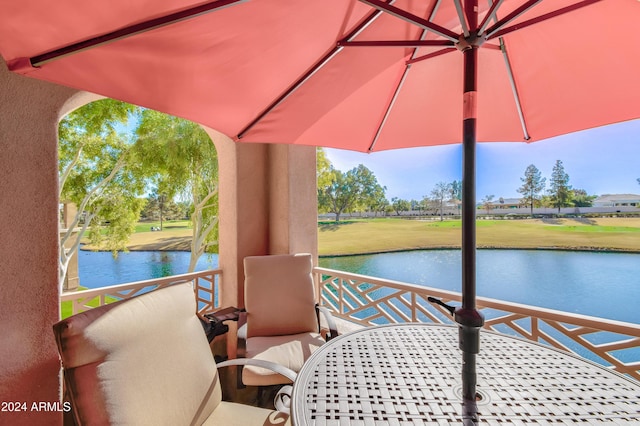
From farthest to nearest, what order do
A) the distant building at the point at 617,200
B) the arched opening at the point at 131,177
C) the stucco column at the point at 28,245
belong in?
the arched opening at the point at 131,177 → the distant building at the point at 617,200 → the stucco column at the point at 28,245

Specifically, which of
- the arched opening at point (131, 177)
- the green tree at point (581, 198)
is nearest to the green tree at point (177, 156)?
the arched opening at point (131, 177)

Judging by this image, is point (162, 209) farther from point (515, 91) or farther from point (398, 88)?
point (515, 91)

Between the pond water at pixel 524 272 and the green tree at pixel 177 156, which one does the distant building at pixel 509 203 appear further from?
the green tree at pixel 177 156

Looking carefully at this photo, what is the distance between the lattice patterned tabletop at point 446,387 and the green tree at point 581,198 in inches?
303

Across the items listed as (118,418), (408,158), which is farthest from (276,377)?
(408,158)

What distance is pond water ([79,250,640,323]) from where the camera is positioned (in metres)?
7.91

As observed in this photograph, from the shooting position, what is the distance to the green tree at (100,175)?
7.01m

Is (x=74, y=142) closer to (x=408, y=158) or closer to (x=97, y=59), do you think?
(x=97, y=59)

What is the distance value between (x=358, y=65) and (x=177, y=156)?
749cm

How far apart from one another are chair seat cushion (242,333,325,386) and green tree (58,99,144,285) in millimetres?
6517

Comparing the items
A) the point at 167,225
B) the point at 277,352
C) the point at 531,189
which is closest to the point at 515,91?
the point at 277,352

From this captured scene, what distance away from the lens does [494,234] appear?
9.05 metres

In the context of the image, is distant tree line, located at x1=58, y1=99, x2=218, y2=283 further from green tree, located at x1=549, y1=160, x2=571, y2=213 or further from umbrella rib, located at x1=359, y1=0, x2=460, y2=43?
green tree, located at x1=549, y1=160, x2=571, y2=213

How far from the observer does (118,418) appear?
101cm
